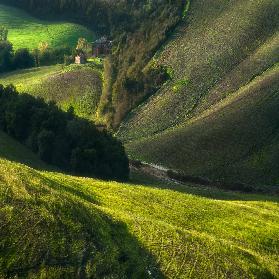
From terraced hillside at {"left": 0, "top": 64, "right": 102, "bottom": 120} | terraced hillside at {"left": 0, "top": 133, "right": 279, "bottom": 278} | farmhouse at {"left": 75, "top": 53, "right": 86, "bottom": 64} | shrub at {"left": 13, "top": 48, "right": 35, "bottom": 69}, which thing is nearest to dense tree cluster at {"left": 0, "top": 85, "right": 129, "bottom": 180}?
terraced hillside at {"left": 0, "top": 133, "right": 279, "bottom": 278}

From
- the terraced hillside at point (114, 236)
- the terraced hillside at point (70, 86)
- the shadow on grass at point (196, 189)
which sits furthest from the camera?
the terraced hillside at point (70, 86)

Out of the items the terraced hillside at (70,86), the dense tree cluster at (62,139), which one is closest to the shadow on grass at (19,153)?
the dense tree cluster at (62,139)

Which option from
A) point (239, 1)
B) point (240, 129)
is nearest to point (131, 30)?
point (239, 1)

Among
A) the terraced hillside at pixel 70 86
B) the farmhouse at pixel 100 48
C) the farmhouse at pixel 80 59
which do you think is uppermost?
the farmhouse at pixel 100 48

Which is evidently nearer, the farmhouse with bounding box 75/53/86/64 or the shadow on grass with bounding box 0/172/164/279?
the shadow on grass with bounding box 0/172/164/279

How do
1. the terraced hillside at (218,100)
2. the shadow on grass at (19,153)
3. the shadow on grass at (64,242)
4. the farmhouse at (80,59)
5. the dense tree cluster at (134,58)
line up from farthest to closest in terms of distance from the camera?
the farmhouse at (80,59), the dense tree cluster at (134,58), the terraced hillside at (218,100), the shadow on grass at (19,153), the shadow on grass at (64,242)

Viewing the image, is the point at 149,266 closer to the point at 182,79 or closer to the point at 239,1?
the point at 182,79

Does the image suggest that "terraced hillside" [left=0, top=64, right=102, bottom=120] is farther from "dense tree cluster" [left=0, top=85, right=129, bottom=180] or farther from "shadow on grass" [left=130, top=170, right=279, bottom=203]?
"dense tree cluster" [left=0, top=85, right=129, bottom=180]

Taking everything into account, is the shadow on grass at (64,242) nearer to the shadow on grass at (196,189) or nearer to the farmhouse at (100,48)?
the shadow on grass at (196,189)
